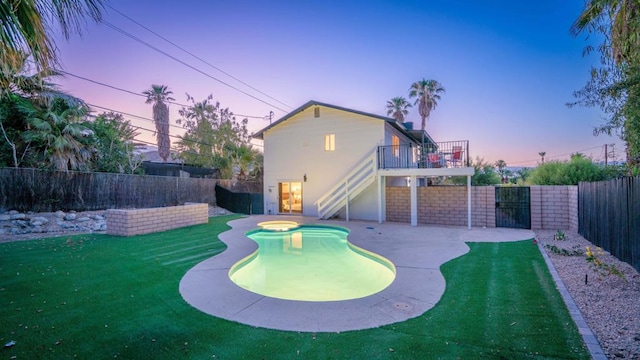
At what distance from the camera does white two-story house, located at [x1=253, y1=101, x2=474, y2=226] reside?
13.1 meters

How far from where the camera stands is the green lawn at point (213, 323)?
3.00m

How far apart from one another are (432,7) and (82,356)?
1407 cm

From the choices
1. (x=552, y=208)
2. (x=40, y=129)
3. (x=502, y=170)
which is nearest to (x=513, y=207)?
(x=552, y=208)

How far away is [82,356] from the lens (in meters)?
2.91

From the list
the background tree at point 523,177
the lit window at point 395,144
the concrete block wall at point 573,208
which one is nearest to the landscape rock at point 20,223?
the lit window at point 395,144

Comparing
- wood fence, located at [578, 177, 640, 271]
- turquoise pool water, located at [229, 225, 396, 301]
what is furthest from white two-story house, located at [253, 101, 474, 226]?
wood fence, located at [578, 177, 640, 271]

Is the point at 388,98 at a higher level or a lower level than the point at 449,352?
higher

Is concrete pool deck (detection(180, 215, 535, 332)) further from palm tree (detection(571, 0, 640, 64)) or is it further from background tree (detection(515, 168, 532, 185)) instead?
background tree (detection(515, 168, 532, 185))

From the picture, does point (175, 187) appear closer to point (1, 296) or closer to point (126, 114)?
point (126, 114)

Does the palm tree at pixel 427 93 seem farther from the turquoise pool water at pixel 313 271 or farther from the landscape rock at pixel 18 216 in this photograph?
the landscape rock at pixel 18 216

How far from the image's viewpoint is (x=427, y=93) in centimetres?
2727

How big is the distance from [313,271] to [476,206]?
8.05 metres

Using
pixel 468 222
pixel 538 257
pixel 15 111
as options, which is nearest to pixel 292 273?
pixel 538 257

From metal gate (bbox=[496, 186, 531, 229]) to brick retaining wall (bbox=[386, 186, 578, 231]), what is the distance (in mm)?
156
